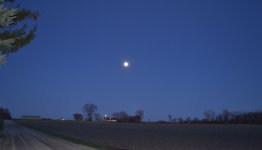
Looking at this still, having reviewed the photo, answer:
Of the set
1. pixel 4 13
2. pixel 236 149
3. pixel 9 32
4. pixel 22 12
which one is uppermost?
pixel 22 12

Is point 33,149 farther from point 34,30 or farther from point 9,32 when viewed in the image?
point 9,32

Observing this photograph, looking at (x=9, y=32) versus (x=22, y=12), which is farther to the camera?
(x=22, y=12)

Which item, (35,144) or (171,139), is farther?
(171,139)

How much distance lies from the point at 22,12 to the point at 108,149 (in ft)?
Answer: 61.7

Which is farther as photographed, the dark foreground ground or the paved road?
the dark foreground ground

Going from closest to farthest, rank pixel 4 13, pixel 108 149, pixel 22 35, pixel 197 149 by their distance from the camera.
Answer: pixel 4 13
pixel 22 35
pixel 108 149
pixel 197 149

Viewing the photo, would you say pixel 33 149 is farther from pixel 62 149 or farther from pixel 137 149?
pixel 137 149

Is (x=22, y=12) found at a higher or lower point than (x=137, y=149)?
higher

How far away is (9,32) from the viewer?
48.7ft

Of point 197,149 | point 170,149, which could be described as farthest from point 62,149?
point 197,149

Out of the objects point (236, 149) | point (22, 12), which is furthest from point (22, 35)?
point (236, 149)

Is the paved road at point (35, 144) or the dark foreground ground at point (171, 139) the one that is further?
the dark foreground ground at point (171, 139)

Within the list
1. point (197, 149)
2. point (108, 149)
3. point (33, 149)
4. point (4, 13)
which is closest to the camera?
point (4, 13)

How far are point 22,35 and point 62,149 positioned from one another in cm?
1649
